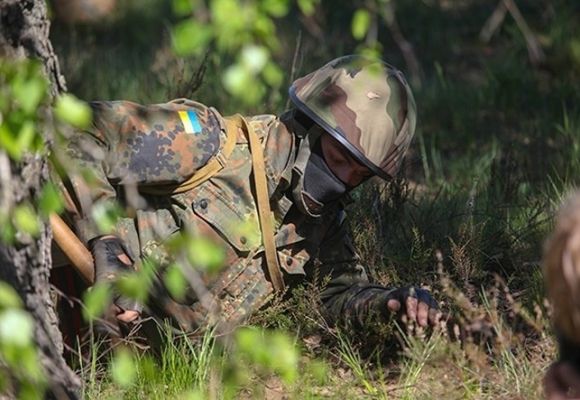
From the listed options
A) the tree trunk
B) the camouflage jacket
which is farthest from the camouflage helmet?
the tree trunk

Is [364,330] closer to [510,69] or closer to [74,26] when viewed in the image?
[510,69]

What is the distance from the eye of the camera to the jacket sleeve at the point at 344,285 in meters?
4.00

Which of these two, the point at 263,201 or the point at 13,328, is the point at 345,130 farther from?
the point at 13,328

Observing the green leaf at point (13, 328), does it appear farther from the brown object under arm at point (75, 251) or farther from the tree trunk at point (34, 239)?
the brown object under arm at point (75, 251)

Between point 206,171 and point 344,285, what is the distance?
61 centimetres

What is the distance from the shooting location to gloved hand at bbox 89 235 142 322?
12.1 feet

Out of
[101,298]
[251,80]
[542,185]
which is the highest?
[251,80]

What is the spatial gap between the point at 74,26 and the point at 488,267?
4.44 meters

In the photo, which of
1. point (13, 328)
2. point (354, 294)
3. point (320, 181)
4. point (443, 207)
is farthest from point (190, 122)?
point (13, 328)

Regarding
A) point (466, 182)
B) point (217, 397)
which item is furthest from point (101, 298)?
point (466, 182)

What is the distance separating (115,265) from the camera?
3.70 metres

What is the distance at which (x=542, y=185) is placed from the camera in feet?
18.1

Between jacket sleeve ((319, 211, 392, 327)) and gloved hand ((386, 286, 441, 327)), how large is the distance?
70 millimetres

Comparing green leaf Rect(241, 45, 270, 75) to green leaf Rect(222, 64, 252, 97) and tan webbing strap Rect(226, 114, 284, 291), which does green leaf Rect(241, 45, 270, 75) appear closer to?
green leaf Rect(222, 64, 252, 97)
